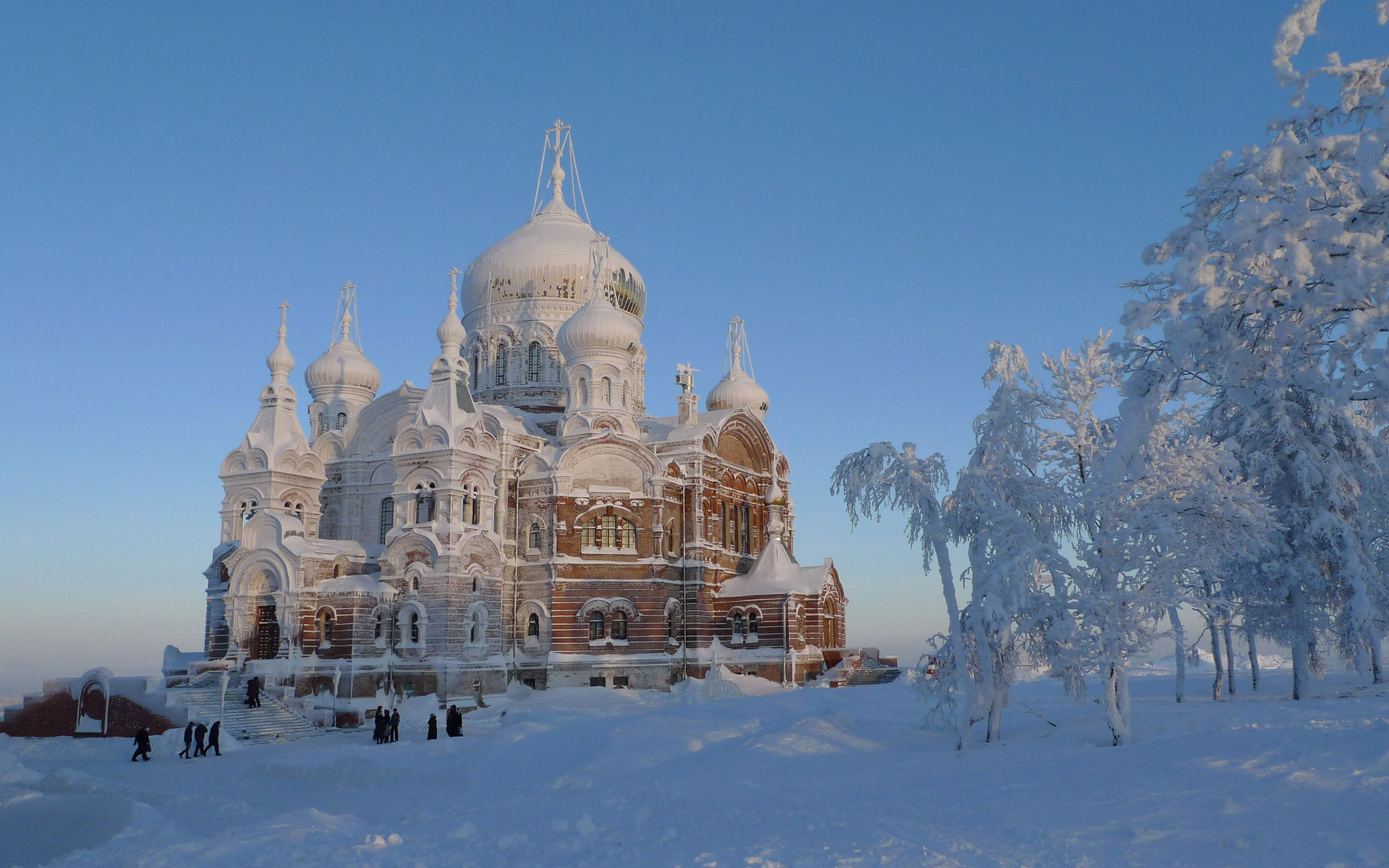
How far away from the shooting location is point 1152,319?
8922 mm

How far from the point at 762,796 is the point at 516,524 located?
22.2m

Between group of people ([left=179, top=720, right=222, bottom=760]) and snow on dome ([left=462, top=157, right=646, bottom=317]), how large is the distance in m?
21.5

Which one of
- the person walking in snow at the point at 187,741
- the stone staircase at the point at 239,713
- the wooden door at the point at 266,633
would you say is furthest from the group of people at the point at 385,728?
the wooden door at the point at 266,633

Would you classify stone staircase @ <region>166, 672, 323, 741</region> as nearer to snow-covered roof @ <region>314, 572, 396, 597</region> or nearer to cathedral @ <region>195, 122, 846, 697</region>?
cathedral @ <region>195, 122, 846, 697</region>

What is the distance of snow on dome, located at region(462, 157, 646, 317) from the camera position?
4106 centimetres

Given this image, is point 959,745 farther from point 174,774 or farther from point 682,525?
point 682,525

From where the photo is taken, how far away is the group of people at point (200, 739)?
923 inches

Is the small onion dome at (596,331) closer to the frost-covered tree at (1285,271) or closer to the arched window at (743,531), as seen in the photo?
the arched window at (743,531)

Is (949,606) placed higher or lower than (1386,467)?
lower

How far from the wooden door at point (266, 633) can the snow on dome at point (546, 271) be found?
15120 mm

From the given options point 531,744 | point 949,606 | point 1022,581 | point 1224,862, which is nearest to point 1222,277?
point 1224,862

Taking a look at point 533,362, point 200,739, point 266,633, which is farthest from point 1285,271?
point 533,362

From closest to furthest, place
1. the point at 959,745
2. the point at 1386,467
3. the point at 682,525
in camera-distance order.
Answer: the point at 959,745 < the point at 1386,467 < the point at 682,525

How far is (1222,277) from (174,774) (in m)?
20.2
